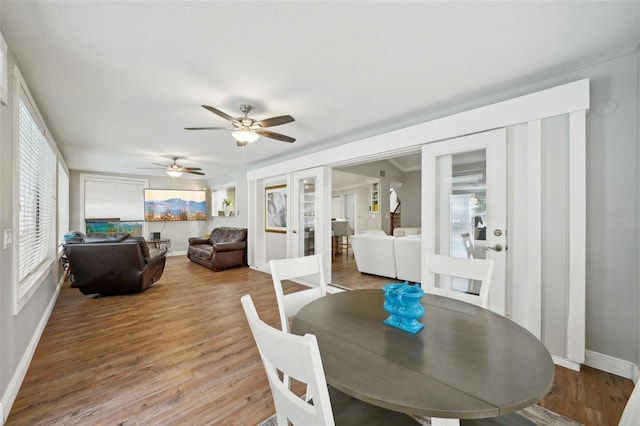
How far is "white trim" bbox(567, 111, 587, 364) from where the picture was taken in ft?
6.49

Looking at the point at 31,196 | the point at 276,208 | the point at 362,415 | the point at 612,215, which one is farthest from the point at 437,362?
the point at 276,208

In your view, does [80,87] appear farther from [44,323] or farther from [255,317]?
[255,317]

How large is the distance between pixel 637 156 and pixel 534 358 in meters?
2.03

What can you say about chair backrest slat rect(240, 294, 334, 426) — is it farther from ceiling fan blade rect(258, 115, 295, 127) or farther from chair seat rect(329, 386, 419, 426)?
ceiling fan blade rect(258, 115, 295, 127)

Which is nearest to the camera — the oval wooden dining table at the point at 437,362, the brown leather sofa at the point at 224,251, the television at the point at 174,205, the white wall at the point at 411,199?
the oval wooden dining table at the point at 437,362

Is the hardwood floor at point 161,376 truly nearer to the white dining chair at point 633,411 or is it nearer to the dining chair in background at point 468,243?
the dining chair in background at point 468,243

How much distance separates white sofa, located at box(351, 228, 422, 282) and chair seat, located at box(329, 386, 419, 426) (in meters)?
3.31

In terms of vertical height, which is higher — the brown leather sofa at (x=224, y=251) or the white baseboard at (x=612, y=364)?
the brown leather sofa at (x=224, y=251)

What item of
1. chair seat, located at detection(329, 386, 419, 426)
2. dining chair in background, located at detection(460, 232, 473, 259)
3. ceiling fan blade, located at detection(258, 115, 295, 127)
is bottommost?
chair seat, located at detection(329, 386, 419, 426)

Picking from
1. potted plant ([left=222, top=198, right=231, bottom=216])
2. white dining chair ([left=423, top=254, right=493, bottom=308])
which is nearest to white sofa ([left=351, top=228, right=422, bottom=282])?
white dining chair ([left=423, top=254, right=493, bottom=308])

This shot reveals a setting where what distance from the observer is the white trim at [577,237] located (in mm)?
1978

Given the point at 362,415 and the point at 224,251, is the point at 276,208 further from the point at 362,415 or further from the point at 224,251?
the point at 362,415

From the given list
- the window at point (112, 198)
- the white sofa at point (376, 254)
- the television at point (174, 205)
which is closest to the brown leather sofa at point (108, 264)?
the white sofa at point (376, 254)

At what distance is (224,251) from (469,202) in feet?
15.9
